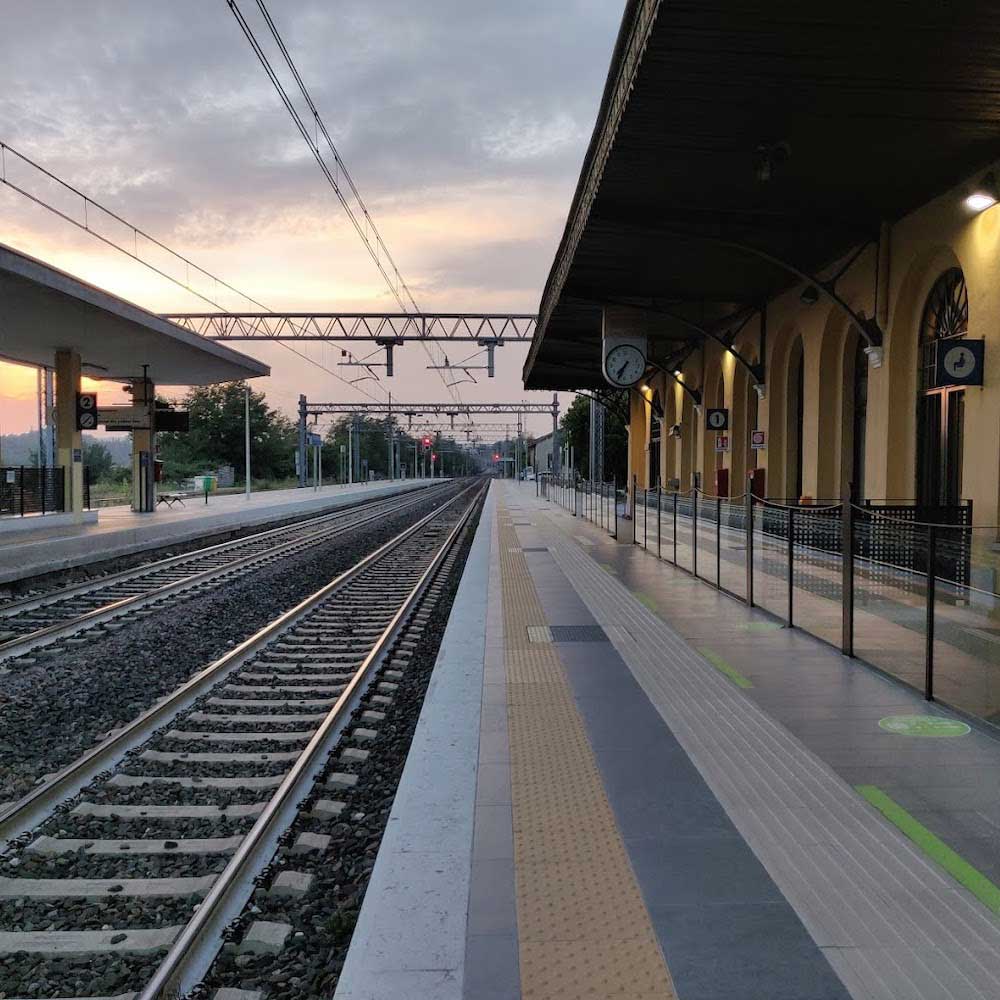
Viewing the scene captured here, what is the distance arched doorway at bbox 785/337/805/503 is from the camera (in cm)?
2088

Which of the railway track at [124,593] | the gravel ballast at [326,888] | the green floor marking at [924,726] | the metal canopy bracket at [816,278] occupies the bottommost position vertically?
the gravel ballast at [326,888]

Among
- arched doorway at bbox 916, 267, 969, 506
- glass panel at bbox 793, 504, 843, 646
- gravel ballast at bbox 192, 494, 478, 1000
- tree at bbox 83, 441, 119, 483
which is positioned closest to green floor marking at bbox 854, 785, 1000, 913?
gravel ballast at bbox 192, 494, 478, 1000

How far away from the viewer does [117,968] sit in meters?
3.24

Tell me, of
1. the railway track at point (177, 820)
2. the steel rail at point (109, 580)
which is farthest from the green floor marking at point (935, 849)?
the steel rail at point (109, 580)

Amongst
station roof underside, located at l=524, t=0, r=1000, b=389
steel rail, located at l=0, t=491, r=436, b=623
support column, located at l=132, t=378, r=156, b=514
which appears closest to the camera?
station roof underside, located at l=524, t=0, r=1000, b=389

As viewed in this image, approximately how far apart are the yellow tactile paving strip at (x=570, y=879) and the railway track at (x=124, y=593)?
19.4 ft

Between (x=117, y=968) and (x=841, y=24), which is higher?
(x=841, y=24)

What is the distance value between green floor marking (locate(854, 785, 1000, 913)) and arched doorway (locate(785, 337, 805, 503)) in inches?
671

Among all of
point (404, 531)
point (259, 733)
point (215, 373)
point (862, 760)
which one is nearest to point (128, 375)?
point (215, 373)

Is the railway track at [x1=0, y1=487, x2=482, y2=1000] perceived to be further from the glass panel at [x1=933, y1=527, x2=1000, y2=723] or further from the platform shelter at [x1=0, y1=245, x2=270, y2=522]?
the platform shelter at [x1=0, y1=245, x2=270, y2=522]

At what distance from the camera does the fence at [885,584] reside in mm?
5641

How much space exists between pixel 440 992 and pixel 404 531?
2286 centimetres

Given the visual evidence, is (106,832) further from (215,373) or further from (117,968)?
(215,373)

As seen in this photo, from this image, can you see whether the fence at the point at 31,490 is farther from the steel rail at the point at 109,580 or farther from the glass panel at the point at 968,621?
the glass panel at the point at 968,621
